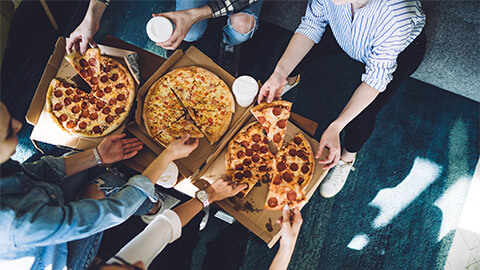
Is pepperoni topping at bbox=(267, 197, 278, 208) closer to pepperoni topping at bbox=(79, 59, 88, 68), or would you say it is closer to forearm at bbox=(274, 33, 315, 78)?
forearm at bbox=(274, 33, 315, 78)

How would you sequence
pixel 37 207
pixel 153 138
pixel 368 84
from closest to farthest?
pixel 37 207 < pixel 368 84 < pixel 153 138

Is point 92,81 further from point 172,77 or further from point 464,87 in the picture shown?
Result: point 464,87

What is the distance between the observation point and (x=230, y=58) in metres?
2.79

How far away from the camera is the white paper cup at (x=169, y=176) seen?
192 cm

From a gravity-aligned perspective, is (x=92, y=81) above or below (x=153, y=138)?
above

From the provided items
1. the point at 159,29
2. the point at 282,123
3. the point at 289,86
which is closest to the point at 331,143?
the point at 282,123

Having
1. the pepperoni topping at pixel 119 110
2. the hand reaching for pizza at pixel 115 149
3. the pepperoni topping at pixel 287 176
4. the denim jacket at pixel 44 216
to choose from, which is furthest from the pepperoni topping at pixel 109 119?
the pepperoni topping at pixel 287 176

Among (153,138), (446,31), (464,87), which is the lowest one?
(464,87)

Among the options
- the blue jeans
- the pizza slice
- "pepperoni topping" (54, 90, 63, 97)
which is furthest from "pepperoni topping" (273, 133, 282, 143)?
"pepperoni topping" (54, 90, 63, 97)

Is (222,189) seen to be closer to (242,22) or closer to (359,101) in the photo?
(359,101)

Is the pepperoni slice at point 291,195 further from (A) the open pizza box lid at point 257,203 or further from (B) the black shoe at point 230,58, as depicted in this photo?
(B) the black shoe at point 230,58

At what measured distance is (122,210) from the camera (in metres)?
1.49

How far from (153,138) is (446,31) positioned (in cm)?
233

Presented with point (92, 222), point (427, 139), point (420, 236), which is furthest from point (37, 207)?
point (427, 139)
